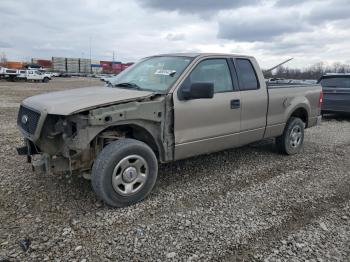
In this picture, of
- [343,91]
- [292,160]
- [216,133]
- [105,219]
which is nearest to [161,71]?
[216,133]

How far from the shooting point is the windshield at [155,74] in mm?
4293

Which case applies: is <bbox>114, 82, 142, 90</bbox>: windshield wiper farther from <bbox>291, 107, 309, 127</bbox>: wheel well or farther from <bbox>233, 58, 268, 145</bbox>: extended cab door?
<bbox>291, 107, 309, 127</bbox>: wheel well

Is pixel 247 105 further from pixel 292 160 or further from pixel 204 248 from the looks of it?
pixel 204 248

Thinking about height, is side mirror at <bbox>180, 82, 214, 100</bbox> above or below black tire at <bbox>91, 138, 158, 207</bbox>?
above

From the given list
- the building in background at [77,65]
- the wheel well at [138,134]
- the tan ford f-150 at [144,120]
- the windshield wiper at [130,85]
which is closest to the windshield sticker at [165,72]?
the tan ford f-150 at [144,120]

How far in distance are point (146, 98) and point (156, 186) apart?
4.25 feet

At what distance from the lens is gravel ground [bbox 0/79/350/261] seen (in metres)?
3.00

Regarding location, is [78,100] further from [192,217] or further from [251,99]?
[251,99]

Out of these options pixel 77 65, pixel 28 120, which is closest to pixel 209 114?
pixel 28 120

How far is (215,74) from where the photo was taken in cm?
473

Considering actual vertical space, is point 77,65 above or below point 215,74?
above

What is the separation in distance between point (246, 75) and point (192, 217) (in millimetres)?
2625

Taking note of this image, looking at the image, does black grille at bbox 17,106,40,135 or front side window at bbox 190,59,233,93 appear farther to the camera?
front side window at bbox 190,59,233,93

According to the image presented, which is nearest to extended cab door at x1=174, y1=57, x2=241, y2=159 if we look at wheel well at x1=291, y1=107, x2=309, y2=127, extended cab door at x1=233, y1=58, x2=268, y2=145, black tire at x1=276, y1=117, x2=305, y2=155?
extended cab door at x1=233, y1=58, x2=268, y2=145
